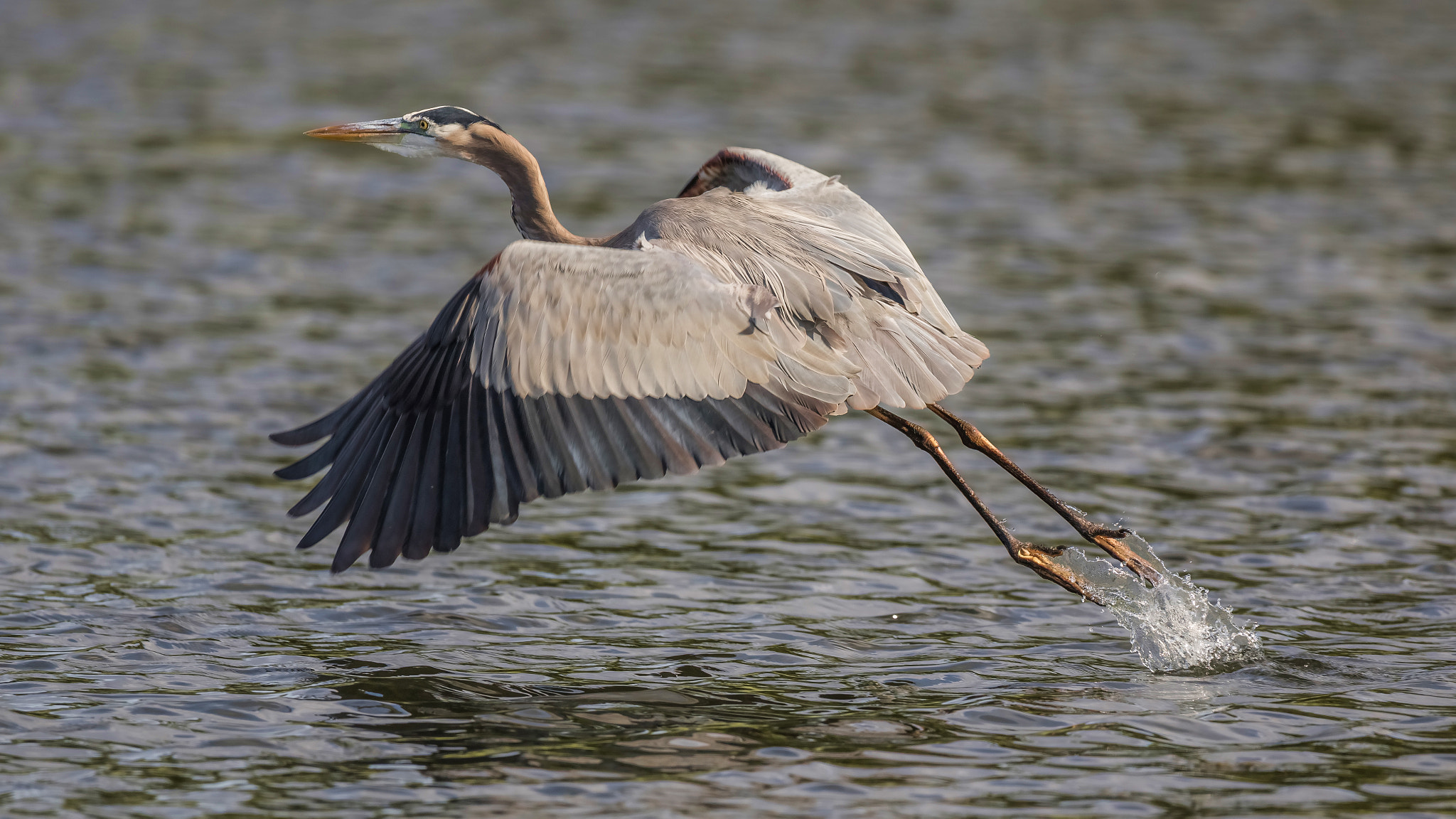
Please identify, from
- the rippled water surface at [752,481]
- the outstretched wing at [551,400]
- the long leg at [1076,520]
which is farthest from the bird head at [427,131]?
the long leg at [1076,520]

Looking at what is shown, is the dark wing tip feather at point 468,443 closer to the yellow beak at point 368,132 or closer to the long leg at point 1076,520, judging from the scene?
the long leg at point 1076,520

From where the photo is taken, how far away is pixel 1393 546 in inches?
365

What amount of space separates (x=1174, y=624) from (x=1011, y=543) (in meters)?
0.81

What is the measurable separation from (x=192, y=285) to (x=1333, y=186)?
10.8 meters

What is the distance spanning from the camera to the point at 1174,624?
780cm

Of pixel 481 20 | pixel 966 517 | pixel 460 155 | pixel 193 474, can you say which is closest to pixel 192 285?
pixel 193 474

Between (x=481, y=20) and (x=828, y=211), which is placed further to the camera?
(x=481, y=20)

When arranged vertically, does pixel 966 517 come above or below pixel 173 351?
below

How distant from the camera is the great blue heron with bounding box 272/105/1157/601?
22.3 feet

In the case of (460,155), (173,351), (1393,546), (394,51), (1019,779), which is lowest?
(1019,779)

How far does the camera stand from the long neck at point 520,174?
8617 millimetres

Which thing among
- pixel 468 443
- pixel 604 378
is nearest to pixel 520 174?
pixel 604 378

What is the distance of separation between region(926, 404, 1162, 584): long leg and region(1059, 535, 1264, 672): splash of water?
60 millimetres

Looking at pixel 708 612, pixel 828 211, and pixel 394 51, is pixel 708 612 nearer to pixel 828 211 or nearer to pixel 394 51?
pixel 828 211
